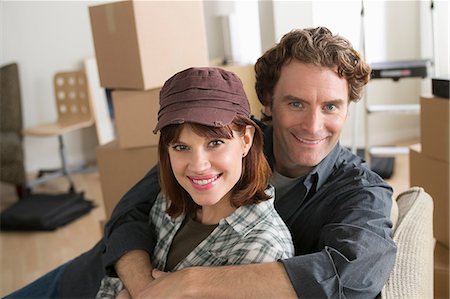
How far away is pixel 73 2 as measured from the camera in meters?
4.41

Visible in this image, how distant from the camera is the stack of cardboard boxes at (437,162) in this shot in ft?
6.07

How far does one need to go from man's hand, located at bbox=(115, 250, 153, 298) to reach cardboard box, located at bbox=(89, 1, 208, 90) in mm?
692

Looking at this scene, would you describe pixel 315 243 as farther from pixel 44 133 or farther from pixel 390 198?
pixel 44 133

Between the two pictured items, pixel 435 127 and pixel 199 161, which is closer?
pixel 199 161

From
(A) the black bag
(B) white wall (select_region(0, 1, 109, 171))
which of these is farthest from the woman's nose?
(B) white wall (select_region(0, 1, 109, 171))

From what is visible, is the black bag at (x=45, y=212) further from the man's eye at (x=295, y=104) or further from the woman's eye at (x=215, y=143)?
the woman's eye at (x=215, y=143)

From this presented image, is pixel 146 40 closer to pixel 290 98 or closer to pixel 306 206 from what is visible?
pixel 290 98

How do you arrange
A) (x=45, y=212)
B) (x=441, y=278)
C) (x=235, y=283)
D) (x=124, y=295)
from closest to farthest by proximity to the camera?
(x=235, y=283), (x=124, y=295), (x=441, y=278), (x=45, y=212)

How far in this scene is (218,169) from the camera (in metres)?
1.04

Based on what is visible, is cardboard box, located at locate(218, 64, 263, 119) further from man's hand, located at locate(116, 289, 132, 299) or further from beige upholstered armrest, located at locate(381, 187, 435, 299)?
man's hand, located at locate(116, 289, 132, 299)

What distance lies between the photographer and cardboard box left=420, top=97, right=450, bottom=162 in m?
1.85

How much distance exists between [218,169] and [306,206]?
0.34 m

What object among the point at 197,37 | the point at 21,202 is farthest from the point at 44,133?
the point at 197,37

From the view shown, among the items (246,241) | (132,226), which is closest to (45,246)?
(132,226)
